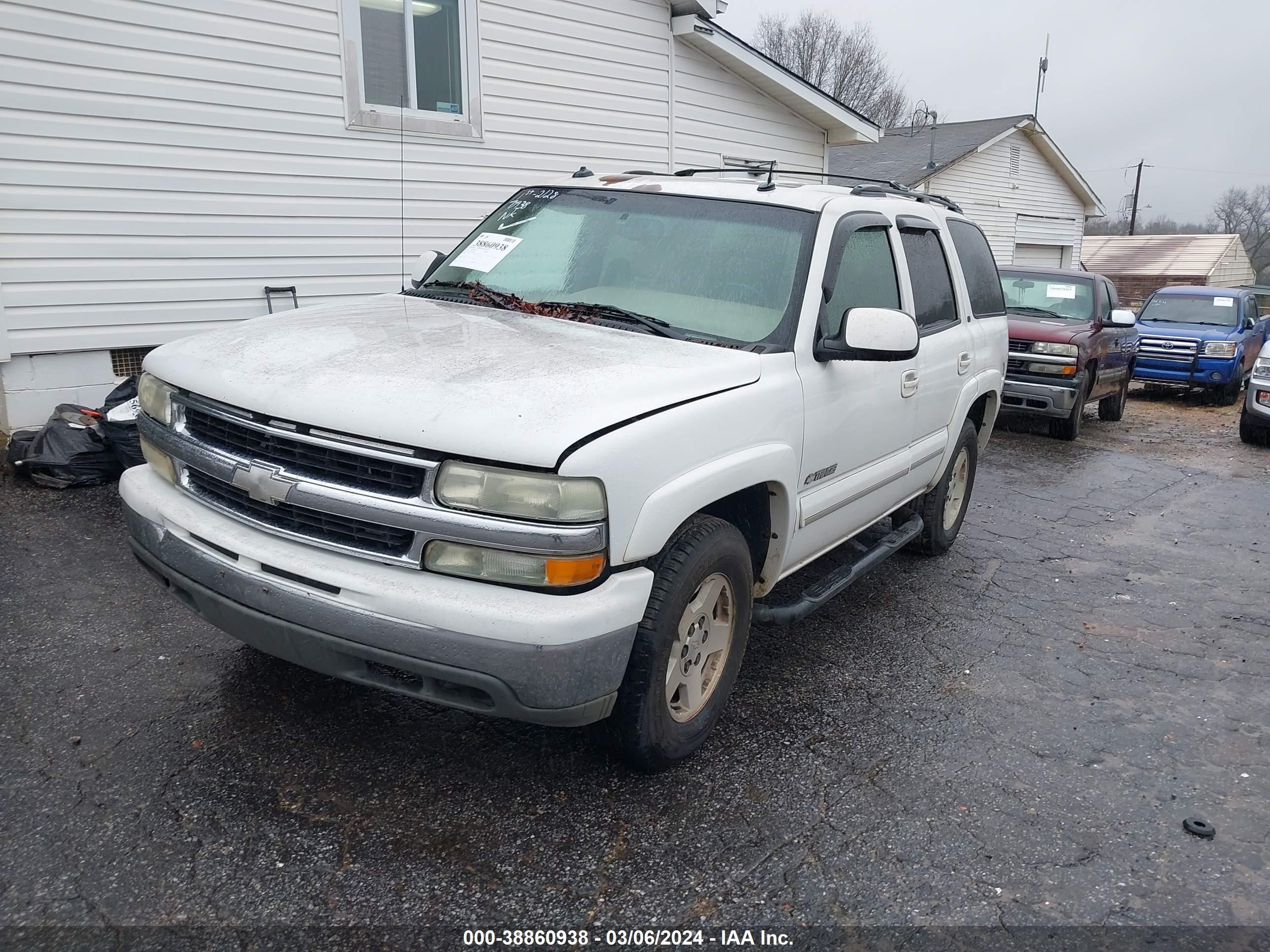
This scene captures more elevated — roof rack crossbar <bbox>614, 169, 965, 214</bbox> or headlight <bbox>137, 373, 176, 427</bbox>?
roof rack crossbar <bbox>614, 169, 965, 214</bbox>

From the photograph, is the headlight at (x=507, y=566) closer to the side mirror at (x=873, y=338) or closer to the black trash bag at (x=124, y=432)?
the side mirror at (x=873, y=338)

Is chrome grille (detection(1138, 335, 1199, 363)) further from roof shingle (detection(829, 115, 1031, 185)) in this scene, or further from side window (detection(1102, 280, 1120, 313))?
roof shingle (detection(829, 115, 1031, 185))

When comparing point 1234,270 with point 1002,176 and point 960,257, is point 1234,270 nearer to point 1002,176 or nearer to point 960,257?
point 1002,176

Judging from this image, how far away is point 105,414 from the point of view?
6.19 m

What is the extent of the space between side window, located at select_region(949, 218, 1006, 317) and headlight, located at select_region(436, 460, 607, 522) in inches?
144

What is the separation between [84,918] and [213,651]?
1.60 meters

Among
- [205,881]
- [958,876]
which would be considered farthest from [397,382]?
[958,876]

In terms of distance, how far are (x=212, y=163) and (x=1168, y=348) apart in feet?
42.9

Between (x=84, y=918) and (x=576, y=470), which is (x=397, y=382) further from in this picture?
(x=84, y=918)

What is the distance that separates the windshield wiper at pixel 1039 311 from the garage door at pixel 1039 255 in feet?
53.1

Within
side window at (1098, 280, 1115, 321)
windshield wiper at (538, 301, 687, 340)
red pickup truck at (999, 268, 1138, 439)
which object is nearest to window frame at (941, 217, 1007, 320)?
windshield wiper at (538, 301, 687, 340)

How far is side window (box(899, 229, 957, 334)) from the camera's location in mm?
4746

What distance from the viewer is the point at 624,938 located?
8.34 ft

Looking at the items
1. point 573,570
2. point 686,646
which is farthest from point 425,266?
point 573,570
